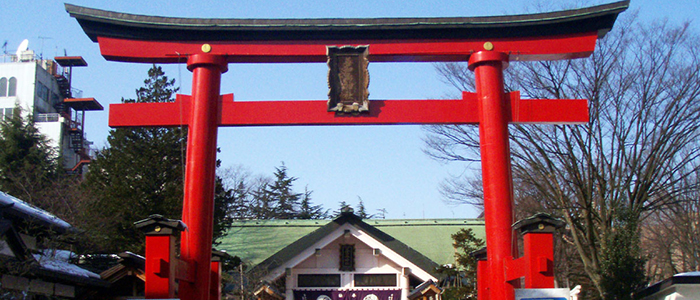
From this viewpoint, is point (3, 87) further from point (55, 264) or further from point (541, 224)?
point (541, 224)

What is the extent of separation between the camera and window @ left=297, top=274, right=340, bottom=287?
19.8 m

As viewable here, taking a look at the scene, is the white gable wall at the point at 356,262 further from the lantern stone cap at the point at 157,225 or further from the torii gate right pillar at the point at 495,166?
the lantern stone cap at the point at 157,225

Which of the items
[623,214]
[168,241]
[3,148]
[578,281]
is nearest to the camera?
[168,241]

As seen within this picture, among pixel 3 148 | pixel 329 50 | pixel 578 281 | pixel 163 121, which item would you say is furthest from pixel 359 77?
pixel 3 148

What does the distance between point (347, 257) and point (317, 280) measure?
1.15 m

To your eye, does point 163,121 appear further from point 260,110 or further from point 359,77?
point 359,77

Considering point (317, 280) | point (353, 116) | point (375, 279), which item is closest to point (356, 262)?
point (375, 279)

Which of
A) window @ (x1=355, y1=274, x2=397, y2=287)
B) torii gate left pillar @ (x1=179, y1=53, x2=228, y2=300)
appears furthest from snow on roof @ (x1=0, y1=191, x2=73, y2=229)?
window @ (x1=355, y1=274, x2=397, y2=287)

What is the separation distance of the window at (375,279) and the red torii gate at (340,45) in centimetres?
849

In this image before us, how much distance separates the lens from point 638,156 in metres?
16.7

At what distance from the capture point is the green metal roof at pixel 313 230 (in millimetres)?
23500

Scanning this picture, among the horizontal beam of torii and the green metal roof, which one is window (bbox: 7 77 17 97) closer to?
the green metal roof

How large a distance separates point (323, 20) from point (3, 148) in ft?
70.1

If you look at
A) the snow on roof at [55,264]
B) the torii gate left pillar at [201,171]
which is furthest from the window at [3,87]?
the torii gate left pillar at [201,171]
